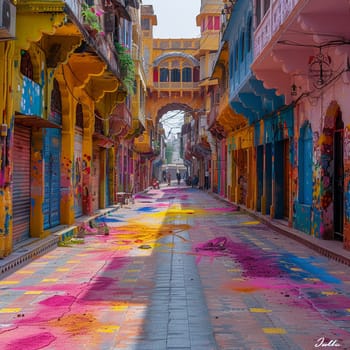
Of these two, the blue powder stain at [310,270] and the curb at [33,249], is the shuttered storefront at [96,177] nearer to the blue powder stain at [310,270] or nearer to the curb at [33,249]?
the curb at [33,249]

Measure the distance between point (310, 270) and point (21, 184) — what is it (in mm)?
5947

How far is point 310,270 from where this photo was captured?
9.19 m

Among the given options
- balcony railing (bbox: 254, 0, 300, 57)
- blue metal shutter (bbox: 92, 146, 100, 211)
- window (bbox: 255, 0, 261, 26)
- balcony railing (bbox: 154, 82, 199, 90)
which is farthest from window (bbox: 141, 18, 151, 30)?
balcony railing (bbox: 254, 0, 300, 57)

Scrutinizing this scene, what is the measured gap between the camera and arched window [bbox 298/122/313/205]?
1394cm

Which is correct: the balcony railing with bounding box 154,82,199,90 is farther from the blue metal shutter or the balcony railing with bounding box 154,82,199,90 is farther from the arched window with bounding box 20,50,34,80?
the arched window with bounding box 20,50,34,80

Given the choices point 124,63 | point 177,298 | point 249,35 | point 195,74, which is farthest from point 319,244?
point 195,74

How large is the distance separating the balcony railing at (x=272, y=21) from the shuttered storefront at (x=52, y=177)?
18.6 feet

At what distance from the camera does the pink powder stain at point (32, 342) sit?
499 cm

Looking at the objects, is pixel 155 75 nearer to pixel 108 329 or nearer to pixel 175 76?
pixel 175 76

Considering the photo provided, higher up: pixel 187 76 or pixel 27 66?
pixel 187 76

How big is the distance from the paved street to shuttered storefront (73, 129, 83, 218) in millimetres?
4333

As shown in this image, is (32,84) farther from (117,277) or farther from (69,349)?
(69,349)

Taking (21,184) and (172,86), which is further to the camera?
(172,86)

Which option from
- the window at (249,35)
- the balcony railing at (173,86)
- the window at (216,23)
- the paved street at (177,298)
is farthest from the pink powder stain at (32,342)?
the balcony railing at (173,86)
